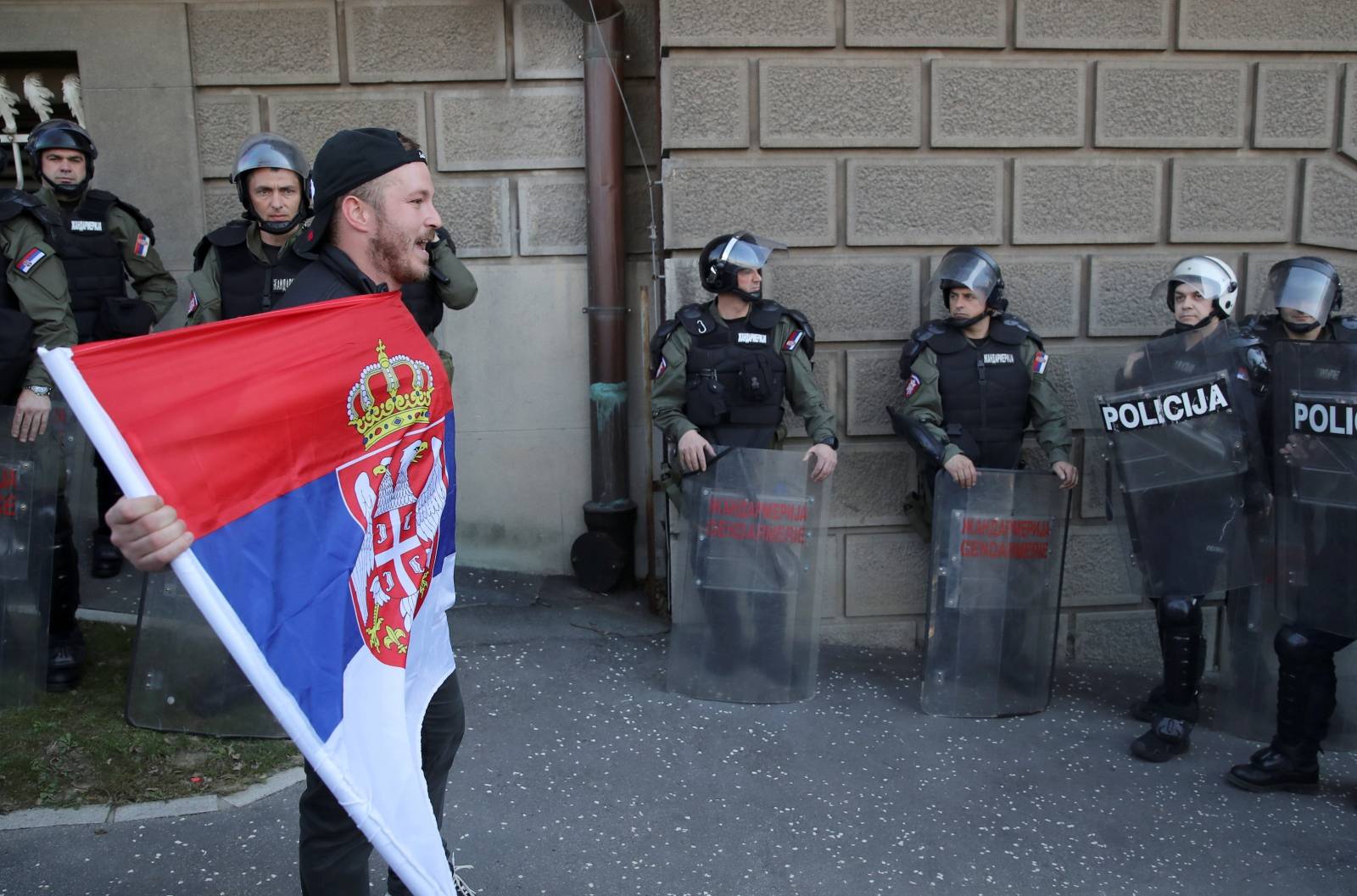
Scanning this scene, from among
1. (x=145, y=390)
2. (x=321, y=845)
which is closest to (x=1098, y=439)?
(x=321, y=845)

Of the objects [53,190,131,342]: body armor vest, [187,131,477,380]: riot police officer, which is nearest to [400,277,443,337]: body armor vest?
[187,131,477,380]: riot police officer

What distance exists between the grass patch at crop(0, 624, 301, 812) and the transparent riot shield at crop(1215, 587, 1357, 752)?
11.8 ft

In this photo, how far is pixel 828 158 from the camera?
5.10m

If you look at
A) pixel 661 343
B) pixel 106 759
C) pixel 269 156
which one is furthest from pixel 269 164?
pixel 106 759

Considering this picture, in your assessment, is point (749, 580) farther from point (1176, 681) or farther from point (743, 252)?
point (1176, 681)

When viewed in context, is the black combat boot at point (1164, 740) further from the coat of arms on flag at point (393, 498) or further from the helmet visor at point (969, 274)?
the coat of arms on flag at point (393, 498)

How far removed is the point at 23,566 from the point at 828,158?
369 cm

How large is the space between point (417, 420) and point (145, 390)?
0.67 meters

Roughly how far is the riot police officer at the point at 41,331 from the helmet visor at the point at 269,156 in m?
0.80

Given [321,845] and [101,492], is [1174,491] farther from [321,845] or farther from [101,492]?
[101,492]

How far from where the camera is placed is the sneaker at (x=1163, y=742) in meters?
4.30

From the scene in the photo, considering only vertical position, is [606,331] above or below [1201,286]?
below

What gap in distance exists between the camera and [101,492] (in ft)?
17.8

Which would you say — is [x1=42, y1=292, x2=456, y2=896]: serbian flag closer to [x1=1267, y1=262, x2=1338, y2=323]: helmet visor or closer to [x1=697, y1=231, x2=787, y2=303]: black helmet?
[x1=697, y1=231, x2=787, y2=303]: black helmet
